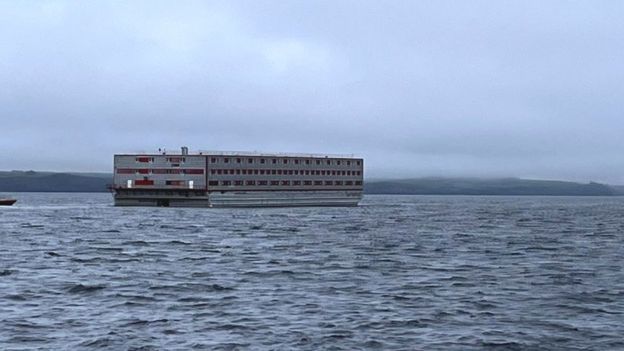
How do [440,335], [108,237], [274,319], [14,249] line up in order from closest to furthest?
1. [440,335]
2. [274,319]
3. [14,249]
4. [108,237]

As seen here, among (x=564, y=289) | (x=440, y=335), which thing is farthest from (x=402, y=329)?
(x=564, y=289)

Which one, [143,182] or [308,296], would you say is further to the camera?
[143,182]

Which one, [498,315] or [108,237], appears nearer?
[498,315]

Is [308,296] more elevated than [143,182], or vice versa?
[143,182]

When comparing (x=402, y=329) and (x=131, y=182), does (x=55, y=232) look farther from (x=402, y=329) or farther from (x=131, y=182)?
(x=131, y=182)

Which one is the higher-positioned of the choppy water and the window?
the window

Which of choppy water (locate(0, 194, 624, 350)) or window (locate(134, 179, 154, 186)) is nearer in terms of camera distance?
choppy water (locate(0, 194, 624, 350))

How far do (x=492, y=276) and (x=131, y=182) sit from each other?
155 meters

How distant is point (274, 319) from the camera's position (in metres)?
36.6

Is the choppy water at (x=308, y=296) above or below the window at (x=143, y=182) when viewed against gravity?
below

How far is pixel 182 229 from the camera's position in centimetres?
10731

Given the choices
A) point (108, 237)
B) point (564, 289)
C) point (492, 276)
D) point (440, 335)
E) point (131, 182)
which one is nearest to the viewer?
point (440, 335)

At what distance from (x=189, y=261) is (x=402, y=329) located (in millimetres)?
29076

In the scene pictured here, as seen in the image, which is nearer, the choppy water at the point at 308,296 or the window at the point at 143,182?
the choppy water at the point at 308,296
